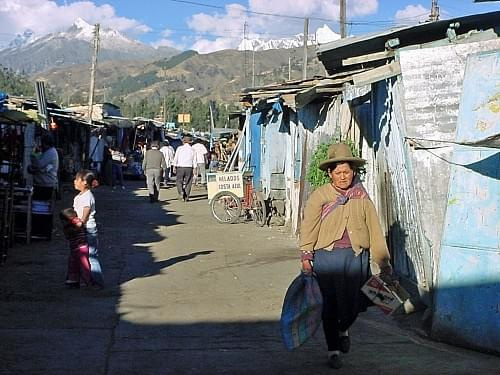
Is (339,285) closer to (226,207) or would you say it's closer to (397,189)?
(397,189)

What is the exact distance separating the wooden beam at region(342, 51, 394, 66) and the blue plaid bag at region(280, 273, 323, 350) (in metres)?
4.32

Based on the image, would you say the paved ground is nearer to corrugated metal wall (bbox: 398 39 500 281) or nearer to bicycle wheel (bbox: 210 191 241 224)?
corrugated metal wall (bbox: 398 39 500 281)

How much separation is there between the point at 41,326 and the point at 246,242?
276 inches

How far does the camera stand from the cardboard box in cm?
641

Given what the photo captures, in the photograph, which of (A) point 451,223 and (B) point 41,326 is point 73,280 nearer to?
(B) point 41,326

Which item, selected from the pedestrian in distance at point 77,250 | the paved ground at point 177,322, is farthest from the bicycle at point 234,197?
the pedestrian in distance at point 77,250

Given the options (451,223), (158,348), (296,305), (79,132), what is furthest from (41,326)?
(79,132)

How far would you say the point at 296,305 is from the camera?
6441mm

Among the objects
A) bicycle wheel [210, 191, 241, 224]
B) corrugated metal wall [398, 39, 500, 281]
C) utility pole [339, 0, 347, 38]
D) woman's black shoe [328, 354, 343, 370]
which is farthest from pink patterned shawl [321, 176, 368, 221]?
utility pole [339, 0, 347, 38]

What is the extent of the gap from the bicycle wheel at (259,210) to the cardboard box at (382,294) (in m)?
10.5

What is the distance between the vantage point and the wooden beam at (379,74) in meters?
8.53

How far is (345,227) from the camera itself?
6.59 metres

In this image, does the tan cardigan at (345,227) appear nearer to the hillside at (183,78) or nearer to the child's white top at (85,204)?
the child's white top at (85,204)

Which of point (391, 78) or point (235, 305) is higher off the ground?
point (391, 78)
